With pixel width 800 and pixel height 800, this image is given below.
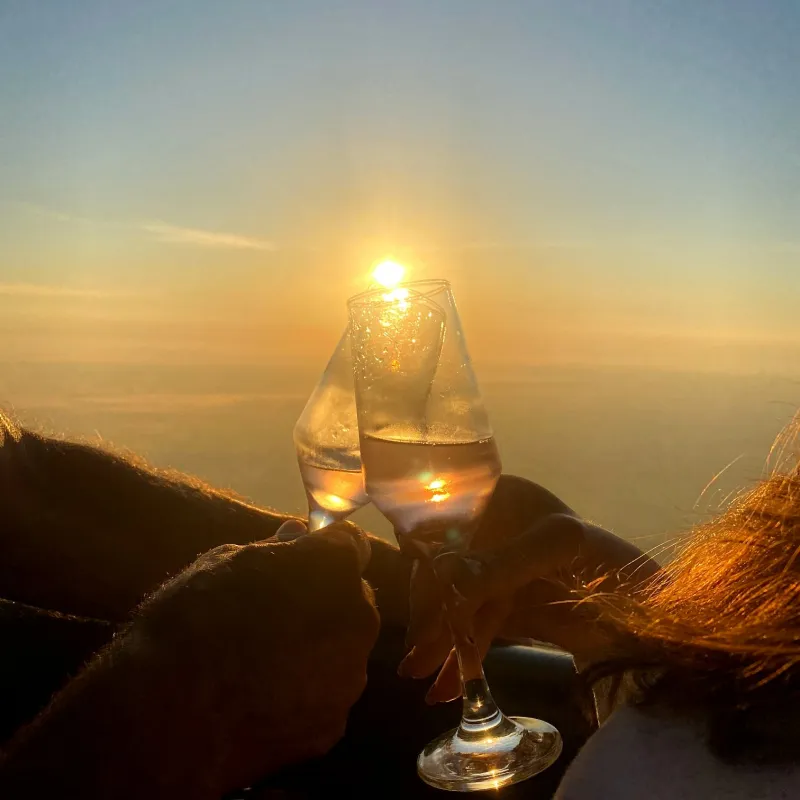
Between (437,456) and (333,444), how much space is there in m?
0.35

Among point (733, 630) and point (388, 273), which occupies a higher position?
point (388, 273)

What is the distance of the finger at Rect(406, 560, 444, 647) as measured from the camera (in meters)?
1.58

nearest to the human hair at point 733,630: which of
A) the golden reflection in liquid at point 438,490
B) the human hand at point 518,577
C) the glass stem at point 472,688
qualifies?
the human hand at point 518,577

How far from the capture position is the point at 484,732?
1.53m

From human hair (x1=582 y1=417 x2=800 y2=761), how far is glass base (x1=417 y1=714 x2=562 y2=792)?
0.50 metres

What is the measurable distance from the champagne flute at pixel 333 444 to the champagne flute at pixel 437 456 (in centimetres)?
18

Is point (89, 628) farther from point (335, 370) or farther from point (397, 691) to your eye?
point (335, 370)

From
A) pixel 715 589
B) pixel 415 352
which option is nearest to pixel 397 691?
pixel 415 352

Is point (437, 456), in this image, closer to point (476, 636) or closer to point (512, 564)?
point (512, 564)

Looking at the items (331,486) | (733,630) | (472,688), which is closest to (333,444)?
(331,486)

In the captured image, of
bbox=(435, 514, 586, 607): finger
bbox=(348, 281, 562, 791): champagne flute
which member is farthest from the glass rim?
bbox=(435, 514, 586, 607): finger

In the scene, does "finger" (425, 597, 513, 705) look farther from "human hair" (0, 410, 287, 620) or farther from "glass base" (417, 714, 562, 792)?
"human hair" (0, 410, 287, 620)

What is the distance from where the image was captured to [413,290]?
5.19 ft

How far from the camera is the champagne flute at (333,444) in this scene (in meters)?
1.70
